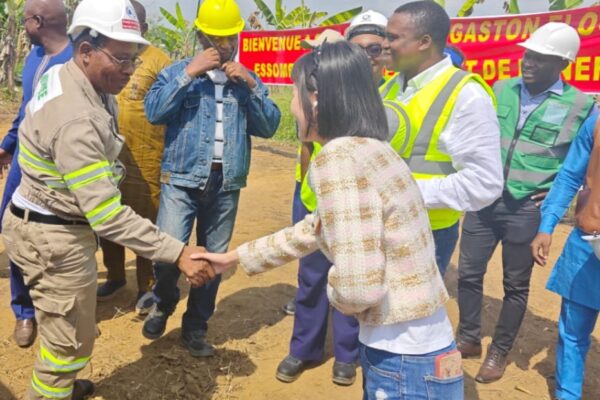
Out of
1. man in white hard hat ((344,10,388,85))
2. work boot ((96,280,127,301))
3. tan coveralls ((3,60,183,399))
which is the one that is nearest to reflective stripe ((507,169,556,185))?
man in white hard hat ((344,10,388,85))

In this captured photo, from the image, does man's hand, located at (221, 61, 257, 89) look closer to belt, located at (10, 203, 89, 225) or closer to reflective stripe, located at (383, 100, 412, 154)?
reflective stripe, located at (383, 100, 412, 154)

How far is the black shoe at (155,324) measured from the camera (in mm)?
3789

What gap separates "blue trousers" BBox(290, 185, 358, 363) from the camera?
135 inches

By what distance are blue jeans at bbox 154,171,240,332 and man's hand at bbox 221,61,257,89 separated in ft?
1.88

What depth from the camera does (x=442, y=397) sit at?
1.82 meters

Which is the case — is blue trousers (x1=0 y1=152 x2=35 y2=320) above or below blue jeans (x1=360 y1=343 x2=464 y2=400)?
below

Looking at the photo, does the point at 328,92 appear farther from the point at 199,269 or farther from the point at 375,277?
A: the point at 199,269

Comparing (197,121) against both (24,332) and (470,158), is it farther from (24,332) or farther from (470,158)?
(24,332)

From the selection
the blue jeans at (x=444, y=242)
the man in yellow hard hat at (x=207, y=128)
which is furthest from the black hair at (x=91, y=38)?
the blue jeans at (x=444, y=242)

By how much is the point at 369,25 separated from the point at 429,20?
0.81 metres

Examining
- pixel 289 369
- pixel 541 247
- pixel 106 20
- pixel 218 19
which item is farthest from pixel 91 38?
pixel 541 247

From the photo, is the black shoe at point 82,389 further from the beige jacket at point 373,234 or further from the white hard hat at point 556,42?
the white hard hat at point 556,42

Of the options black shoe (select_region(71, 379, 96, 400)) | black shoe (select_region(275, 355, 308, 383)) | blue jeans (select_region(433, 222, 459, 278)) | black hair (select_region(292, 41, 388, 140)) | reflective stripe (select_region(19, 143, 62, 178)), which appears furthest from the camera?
black shoe (select_region(275, 355, 308, 383))

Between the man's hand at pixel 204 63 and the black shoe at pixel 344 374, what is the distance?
192 centimetres
